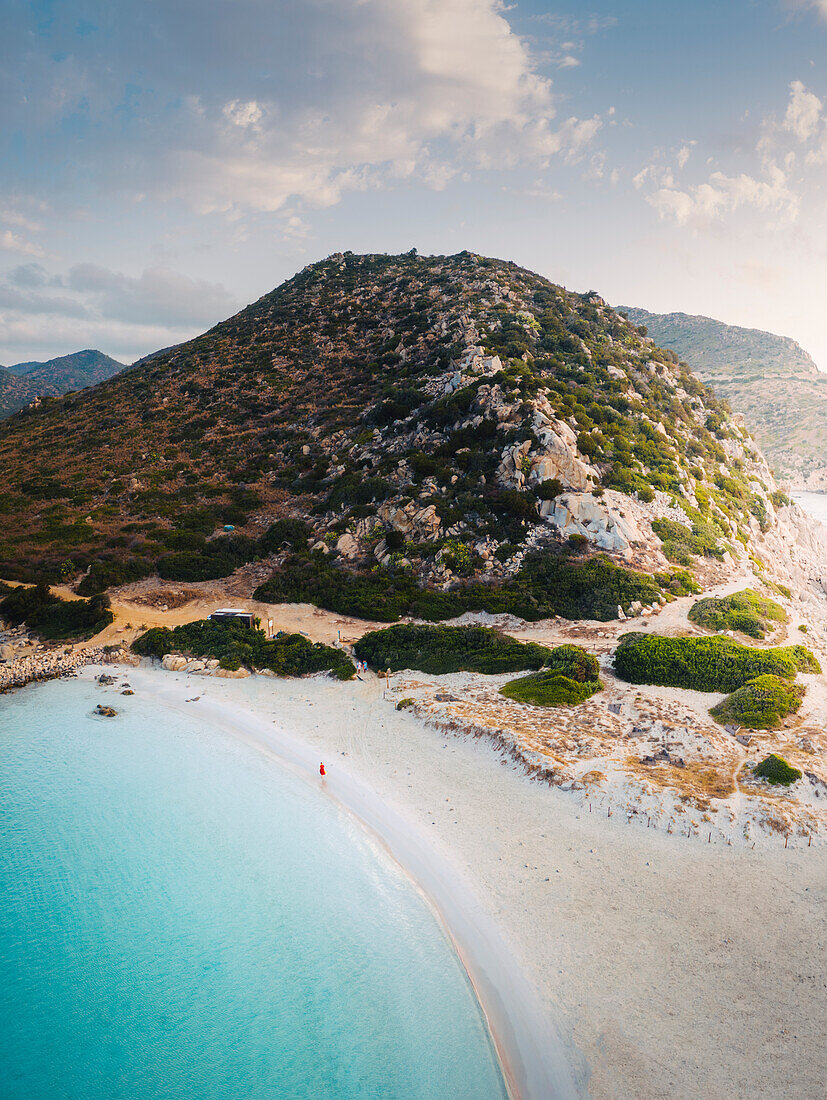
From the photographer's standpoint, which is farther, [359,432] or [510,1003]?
[359,432]

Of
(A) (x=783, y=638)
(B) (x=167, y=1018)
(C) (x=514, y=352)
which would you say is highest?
(C) (x=514, y=352)

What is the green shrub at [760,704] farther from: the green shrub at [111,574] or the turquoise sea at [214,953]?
the green shrub at [111,574]

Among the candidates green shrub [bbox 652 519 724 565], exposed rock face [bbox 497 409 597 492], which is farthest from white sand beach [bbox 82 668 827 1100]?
green shrub [bbox 652 519 724 565]

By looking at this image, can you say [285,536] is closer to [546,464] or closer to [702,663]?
[546,464]

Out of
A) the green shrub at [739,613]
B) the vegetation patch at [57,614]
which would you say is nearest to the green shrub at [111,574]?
the vegetation patch at [57,614]

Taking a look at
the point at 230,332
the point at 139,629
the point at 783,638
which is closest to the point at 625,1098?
the point at 783,638

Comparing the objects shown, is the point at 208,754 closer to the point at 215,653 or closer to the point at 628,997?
the point at 215,653

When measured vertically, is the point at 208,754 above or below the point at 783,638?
below
